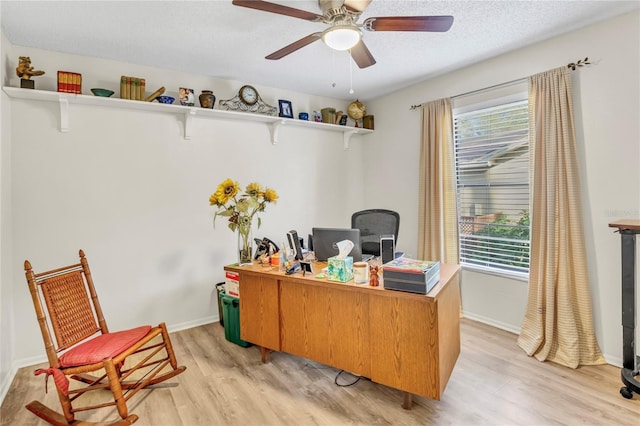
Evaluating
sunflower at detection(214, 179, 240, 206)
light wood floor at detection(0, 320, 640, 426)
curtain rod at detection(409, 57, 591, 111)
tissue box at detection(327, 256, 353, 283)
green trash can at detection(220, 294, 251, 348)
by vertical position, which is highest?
curtain rod at detection(409, 57, 591, 111)

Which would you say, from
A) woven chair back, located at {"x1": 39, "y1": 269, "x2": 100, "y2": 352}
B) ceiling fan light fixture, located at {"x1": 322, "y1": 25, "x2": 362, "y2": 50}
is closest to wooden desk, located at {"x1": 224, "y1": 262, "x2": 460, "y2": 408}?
woven chair back, located at {"x1": 39, "y1": 269, "x2": 100, "y2": 352}

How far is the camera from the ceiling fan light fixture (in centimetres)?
187

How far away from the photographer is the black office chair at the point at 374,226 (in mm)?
3025

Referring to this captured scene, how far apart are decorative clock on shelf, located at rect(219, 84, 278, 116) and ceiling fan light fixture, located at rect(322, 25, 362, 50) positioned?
1777mm

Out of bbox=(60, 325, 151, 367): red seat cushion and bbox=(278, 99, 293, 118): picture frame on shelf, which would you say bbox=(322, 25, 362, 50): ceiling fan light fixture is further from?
bbox=(60, 325, 151, 367): red seat cushion

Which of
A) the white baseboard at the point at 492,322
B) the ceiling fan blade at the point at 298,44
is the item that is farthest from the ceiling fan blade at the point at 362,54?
the white baseboard at the point at 492,322

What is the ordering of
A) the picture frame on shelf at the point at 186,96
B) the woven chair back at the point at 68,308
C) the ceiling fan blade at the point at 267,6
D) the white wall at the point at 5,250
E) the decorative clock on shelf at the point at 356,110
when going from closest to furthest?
the ceiling fan blade at the point at 267,6
the woven chair back at the point at 68,308
the white wall at the point at 5,250
the picture frame on shelf at the point at 186,96
the decorative clock on shelf at the point at 356,110

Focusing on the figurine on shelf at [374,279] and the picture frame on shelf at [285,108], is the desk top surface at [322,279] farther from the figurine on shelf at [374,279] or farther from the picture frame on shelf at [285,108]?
the picture frame on shelf at [285,108]

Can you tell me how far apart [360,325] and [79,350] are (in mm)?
1713

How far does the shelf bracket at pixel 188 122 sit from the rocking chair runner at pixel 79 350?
1493mm

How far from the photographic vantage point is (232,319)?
291cm

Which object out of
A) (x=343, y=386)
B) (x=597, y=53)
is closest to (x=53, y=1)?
(x=343, y=386)

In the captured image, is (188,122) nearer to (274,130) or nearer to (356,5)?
(274,130)

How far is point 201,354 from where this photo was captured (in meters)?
2.75
